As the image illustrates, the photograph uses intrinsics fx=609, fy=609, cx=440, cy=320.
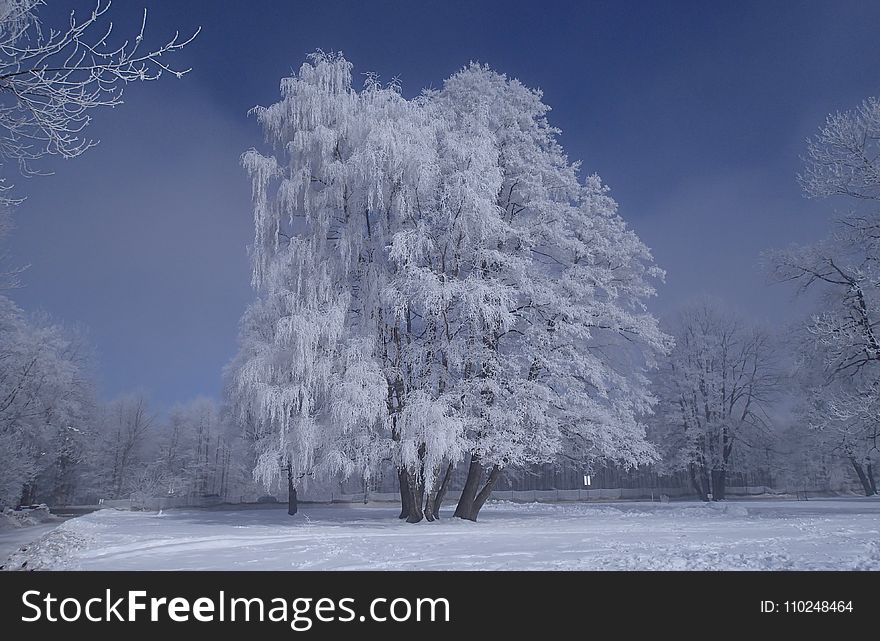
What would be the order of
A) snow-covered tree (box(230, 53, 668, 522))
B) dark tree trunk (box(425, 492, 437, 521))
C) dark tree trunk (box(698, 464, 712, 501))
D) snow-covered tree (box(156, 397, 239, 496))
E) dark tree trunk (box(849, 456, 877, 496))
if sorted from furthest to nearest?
snow-covered tree (box(156, 397, 239, 496)) → dark tree trunk (box(849, 456, 877, 496)) → dark tree trunk (box(698, 464, 712, 501)) → dark tree trunk (box(425, 492, 437, 521)) → snow-covered tree (box(230, 53, 668, 522))

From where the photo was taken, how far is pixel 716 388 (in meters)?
34.0

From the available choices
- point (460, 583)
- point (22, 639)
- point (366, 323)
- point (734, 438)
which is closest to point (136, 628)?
point (22, 639)

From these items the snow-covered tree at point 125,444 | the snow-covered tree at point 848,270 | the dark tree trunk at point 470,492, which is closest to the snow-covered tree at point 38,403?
the snow-covered tree at point 125,444

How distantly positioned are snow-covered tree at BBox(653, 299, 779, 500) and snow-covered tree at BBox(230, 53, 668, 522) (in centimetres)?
1591

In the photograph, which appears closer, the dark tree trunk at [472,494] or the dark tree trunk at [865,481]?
the dark tree trunk at [472,494]

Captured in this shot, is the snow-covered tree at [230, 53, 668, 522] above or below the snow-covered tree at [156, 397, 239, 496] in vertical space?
above

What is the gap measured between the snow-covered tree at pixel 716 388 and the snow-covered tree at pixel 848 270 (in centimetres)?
1493

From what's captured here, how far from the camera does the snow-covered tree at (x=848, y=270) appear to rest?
613 inches

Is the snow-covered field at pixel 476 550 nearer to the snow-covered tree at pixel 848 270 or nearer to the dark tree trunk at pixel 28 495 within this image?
the snow-covered tree at pixel 848 270

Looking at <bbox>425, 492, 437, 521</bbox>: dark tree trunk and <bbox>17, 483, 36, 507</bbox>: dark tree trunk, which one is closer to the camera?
<bbox>425, 492, 437, 521</bbox>: dark tree trunk

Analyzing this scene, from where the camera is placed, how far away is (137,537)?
41.2 feet

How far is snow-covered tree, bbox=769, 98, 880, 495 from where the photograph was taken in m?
15.6

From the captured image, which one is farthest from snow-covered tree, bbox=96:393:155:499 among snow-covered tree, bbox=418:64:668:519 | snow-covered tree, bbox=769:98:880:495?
snow-covered tree, bbox=769:98:880:495

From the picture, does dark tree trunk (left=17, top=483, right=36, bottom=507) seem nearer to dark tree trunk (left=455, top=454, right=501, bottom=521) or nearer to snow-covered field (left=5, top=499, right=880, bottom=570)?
snow-covered field (left=5, top=499, right=880, bottom=570)
